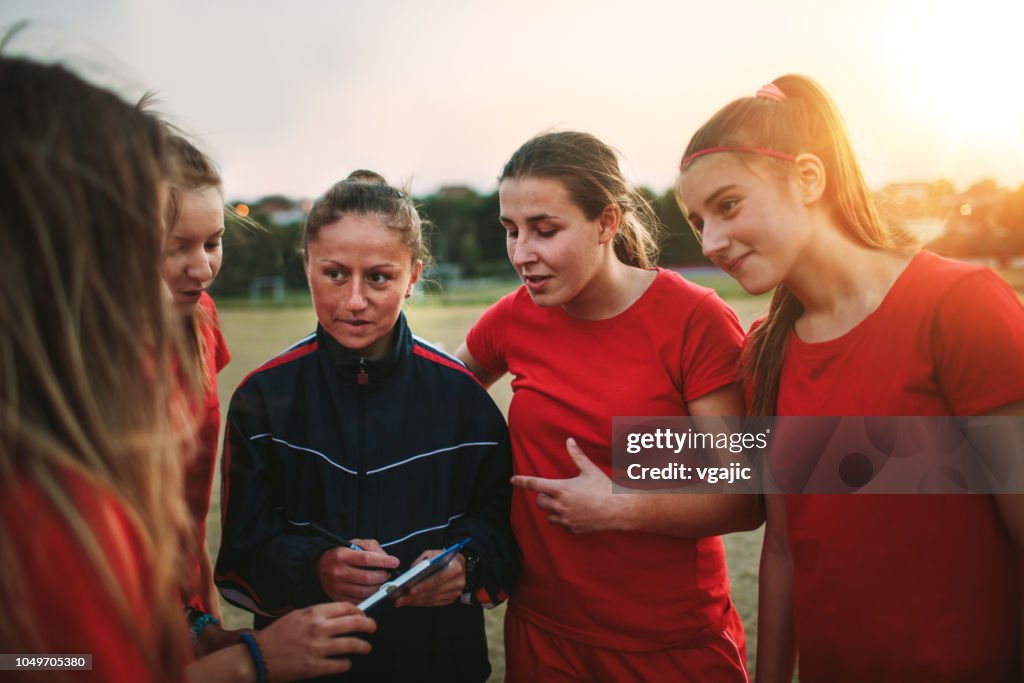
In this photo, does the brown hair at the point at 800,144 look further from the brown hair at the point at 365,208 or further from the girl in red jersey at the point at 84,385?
the girl in red jersey at the point at 84,385

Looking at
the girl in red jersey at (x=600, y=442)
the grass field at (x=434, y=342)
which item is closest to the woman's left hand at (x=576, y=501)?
the girl in red jersey at (x=600, y=442)

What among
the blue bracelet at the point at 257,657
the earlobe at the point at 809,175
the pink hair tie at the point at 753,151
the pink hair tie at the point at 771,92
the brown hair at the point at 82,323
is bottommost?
the blue bracelet at the point at 257,657

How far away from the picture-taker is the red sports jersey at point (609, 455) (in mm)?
2033

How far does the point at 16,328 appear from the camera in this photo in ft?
2.96

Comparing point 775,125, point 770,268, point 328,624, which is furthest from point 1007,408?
point 328,624

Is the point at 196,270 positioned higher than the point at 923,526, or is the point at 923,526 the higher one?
the point at 196,270

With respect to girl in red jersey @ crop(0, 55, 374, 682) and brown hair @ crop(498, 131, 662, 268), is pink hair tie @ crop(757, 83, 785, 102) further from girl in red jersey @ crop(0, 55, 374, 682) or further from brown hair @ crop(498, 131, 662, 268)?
girl in red jersey @ crop(0, 55, 374, 682)

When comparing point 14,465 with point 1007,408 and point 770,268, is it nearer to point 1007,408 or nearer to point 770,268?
point 770,268

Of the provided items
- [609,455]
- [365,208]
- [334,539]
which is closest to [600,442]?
[609,455]

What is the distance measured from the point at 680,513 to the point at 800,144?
1.19m

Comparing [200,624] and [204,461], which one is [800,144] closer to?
[204,461]

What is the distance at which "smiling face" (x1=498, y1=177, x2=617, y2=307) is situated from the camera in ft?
7.11

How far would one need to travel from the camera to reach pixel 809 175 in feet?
5.98

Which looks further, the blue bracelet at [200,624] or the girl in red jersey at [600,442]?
the girl in red jersey at [600,442]
